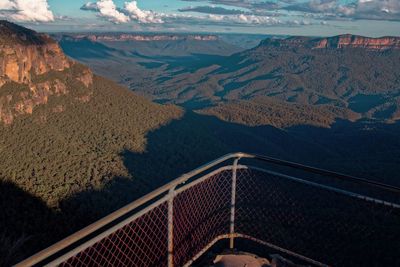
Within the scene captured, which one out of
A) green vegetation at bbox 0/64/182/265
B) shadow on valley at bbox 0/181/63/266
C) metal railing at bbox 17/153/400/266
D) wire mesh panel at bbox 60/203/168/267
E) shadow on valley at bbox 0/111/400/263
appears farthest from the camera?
green vegetation at bbox 0/64/182/265

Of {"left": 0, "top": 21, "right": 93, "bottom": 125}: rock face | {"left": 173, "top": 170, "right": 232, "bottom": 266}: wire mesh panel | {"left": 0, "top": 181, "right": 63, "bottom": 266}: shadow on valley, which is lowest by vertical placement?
{"left": 0, "top": 181, "right": 63, "bottom": 266}: shadow on valley

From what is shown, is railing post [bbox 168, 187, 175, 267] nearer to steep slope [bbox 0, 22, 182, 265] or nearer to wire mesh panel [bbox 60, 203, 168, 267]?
wire mesh panel [bbox 60, 203, 168, 267]

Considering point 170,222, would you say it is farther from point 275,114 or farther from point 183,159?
point 275,114

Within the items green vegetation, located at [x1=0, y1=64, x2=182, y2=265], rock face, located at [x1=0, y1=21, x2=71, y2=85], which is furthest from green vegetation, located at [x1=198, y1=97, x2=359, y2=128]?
rock face, located at [x1=0, y1=21, x2=71, y2=85]

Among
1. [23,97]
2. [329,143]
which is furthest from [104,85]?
[329,143]

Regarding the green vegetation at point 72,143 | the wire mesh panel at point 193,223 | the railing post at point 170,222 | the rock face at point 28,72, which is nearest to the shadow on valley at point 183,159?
the green vegetation at point 72,143

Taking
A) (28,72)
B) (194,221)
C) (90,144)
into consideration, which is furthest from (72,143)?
(194,221)

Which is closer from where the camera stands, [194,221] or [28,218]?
[194,221]
